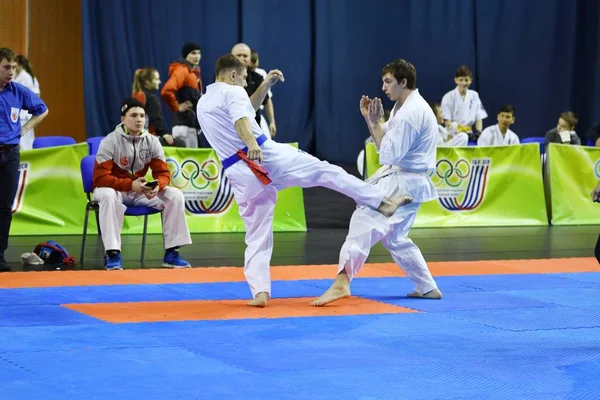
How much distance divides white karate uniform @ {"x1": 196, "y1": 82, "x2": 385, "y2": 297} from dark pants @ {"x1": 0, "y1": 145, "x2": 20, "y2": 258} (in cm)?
226

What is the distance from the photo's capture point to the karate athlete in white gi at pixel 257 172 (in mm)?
5828

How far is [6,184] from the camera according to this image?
24.9ft

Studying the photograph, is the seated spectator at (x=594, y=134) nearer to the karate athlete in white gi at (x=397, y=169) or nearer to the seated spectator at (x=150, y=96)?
the seated spectator at (x=150, y=96)

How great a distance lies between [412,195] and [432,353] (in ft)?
5.08

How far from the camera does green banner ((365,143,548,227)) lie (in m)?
10.7

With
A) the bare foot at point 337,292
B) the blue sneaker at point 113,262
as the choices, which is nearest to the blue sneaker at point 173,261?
the blue sneaker at point 113,262

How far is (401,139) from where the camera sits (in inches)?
233

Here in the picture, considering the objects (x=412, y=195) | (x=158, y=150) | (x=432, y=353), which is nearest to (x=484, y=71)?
(x=158, y=150)

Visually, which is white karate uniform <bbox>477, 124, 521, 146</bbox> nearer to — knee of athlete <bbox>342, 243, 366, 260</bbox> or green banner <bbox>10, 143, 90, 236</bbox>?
green banner <bbox>10, 143, 90, 236</bbox>

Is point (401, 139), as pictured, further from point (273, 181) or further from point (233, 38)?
point (233, 38)

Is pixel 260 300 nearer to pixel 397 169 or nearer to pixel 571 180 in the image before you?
pixel 397 169

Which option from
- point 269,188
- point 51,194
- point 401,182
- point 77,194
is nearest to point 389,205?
point 401,182

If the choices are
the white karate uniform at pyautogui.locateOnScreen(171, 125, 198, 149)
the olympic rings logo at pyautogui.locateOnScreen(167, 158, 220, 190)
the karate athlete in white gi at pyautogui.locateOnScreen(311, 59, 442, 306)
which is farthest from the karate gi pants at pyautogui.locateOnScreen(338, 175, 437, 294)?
the white karate uniform at pyautogui.locateOnScreen(171, 125, 198, 149)

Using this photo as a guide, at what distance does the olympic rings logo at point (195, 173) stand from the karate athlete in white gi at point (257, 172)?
146 inches
